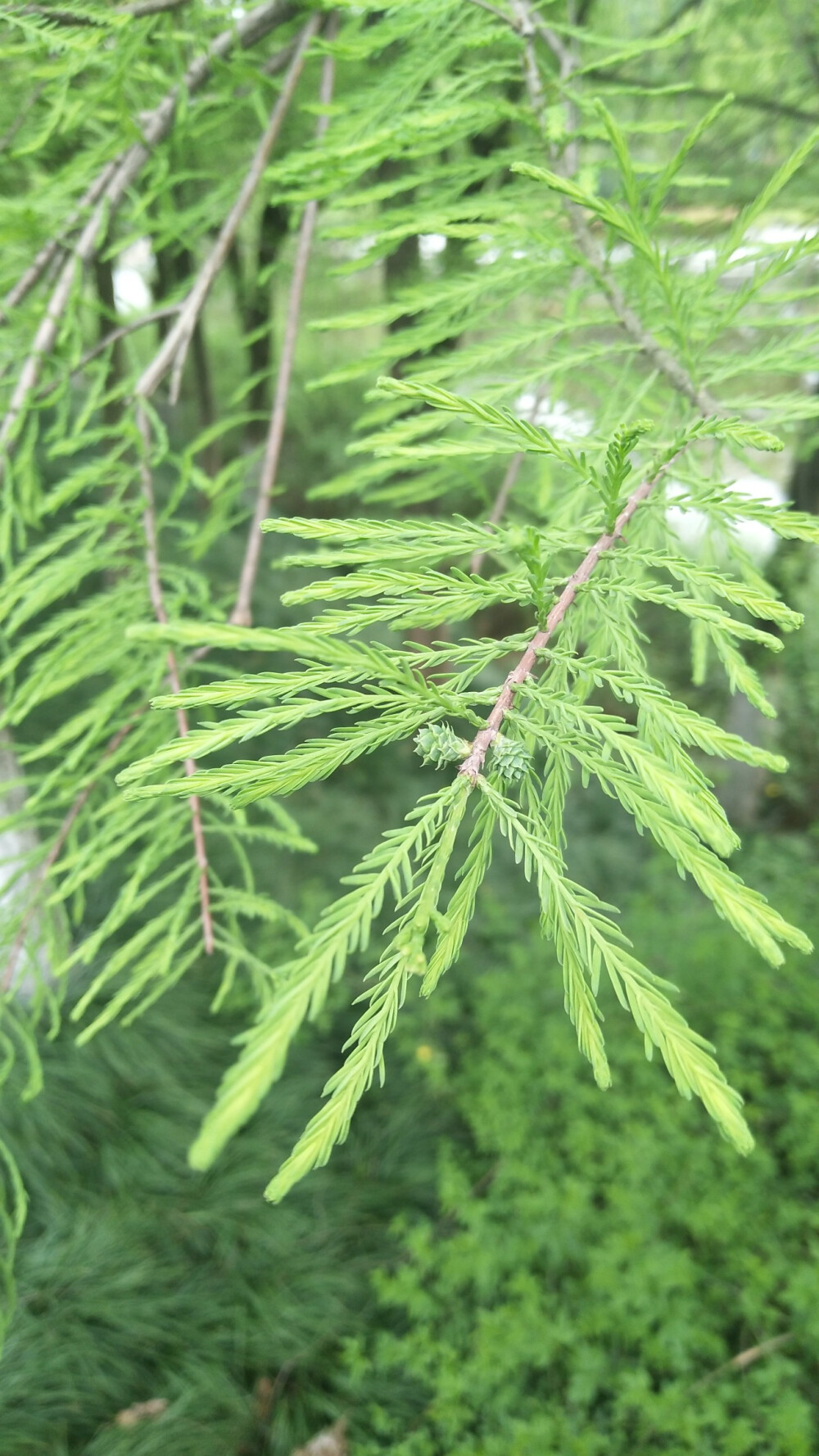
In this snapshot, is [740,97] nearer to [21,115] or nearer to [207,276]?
[207,276]

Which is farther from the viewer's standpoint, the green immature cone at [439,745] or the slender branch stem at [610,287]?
the slender branch stem at [610,287]

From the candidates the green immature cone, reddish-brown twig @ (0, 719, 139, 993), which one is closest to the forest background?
reddish-brown twig @ (0, 719, 139, 993)

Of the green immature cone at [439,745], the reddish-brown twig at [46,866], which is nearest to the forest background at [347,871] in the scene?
the reddish-brown twig at [46,866]

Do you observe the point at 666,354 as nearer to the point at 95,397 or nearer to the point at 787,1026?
the point at 95,397

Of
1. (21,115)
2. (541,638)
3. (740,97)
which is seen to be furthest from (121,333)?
(740,97)

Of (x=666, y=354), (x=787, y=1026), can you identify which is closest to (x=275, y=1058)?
(x=666, y=354)

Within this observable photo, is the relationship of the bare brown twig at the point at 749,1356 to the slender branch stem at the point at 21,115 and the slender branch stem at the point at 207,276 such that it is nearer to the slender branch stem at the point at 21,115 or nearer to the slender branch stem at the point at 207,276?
the slender branch stem at the point at 207,276

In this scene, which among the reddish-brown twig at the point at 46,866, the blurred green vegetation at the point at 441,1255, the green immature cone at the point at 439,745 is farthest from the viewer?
the blurred green vegetation at the point at 441,1255
